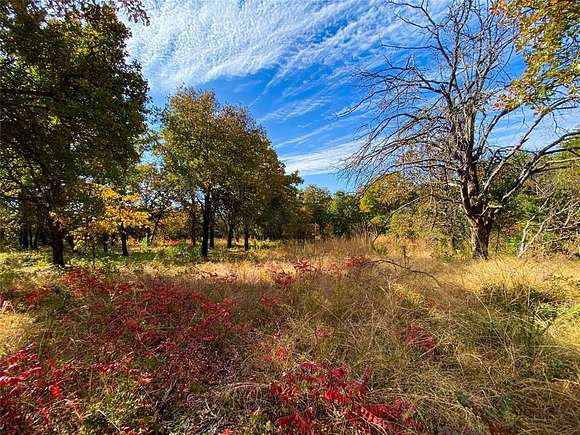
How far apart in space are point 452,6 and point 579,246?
402 cm

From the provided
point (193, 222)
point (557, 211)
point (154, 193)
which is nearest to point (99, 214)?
point (557, 211)

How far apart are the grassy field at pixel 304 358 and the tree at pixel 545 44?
2291 millimetres

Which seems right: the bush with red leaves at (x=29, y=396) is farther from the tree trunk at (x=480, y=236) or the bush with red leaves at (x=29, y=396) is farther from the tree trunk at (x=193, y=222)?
the tree trunk at (x=193, y=222)

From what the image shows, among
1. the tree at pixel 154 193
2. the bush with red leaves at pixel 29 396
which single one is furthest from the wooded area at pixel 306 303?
the tree at pixel 154 193

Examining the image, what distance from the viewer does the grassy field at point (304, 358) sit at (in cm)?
157

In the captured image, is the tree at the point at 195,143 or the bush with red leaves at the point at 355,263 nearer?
the bush with red leaves at the point at 355,263

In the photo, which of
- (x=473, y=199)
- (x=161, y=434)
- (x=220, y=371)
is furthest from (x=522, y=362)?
(x=473, y=199)

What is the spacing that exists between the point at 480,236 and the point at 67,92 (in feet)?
25.9

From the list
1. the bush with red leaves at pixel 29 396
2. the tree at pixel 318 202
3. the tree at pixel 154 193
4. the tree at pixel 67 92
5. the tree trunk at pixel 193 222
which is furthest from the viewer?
the tree at pixel 318 202

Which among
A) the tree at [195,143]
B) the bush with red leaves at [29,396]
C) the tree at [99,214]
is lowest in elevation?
the bush with red leaves at [29,396]

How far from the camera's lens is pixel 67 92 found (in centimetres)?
429

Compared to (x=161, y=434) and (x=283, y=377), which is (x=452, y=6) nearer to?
(x=283, y=377)

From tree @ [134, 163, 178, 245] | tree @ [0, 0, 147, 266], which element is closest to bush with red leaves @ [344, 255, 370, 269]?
tree @ [0, 0, 147, 266]

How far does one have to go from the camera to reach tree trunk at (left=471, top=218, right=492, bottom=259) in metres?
5.03
